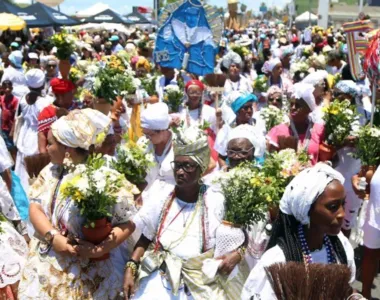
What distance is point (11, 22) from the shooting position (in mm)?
23594

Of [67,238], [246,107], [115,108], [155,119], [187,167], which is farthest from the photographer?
[115,108]

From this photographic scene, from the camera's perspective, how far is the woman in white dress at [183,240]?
13.5 feet

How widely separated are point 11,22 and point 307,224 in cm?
2211

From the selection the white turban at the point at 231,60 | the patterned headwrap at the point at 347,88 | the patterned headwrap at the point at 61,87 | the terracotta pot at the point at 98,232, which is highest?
the patterned headwrap at the point at 61,87

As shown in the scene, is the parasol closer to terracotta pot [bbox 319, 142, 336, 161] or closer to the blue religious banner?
the blue religious banner

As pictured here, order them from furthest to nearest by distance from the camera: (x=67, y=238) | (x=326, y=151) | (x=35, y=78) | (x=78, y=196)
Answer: (x=35, y=78) → (x=326, y=151) → (x=67, y=238) → (x=78, y=196)

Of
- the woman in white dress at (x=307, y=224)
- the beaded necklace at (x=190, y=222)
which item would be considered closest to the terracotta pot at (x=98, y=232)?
the beaded necklace at (x=190, y=222)

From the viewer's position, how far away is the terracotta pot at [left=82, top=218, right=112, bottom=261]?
408cm

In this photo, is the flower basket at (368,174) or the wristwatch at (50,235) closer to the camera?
the wristwatch at (50,235)

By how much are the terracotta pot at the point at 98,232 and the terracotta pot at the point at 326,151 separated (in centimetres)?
289

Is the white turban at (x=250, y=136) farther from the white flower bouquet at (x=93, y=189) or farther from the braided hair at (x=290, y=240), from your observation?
the braided hair at (x=290, y=240)

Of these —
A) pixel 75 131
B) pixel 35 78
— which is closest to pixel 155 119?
pixel 75 131

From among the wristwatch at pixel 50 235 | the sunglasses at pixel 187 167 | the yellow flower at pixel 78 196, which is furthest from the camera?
the sunglasses at pixel 187 167

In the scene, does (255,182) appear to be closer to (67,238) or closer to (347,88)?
(67,238)
